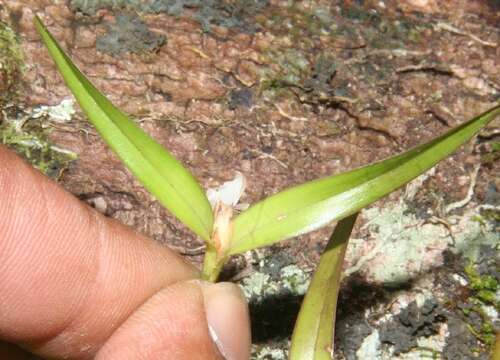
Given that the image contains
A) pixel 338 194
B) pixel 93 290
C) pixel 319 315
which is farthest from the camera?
pixel 93 290

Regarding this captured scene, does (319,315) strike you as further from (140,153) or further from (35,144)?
(35,144)

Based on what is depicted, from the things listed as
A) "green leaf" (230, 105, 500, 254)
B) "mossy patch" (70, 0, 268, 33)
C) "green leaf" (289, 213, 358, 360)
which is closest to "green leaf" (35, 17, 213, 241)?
"green leaf" (230, 105, 500, 254)

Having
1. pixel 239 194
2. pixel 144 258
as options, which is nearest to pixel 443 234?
pixel 239 194

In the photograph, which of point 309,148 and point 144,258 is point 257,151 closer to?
point 309,148

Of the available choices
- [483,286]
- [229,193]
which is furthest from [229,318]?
[483,286]

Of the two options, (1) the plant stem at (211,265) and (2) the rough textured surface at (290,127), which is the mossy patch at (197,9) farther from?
(1) the plant stem at (211,265)

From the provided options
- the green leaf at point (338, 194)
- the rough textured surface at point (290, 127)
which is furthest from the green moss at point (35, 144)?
the green leaf at point (338, 194)
